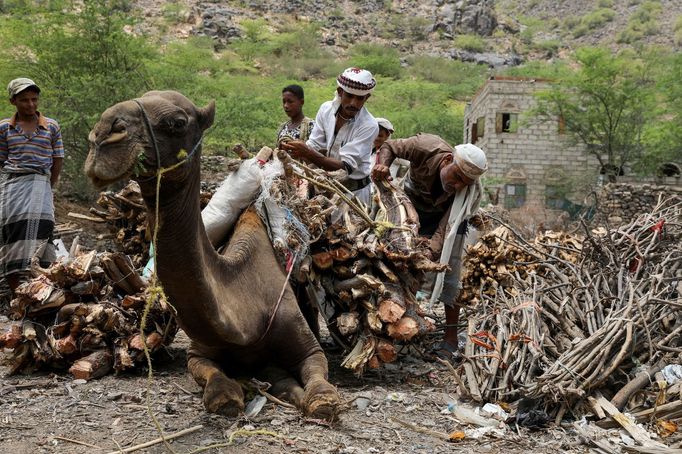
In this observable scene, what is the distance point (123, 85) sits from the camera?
19.8 m

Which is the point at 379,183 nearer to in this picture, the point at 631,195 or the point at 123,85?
the point at 123,85

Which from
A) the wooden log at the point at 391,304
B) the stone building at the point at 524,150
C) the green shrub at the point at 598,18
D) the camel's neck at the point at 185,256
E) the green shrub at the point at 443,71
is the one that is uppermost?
the green shrub at the point at 598,18

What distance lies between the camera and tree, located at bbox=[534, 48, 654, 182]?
29.9 m

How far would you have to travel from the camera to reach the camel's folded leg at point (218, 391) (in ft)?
13.3

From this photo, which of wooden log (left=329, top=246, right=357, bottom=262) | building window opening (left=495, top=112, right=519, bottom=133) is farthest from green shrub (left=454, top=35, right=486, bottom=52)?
wooden log (left=329, top=246, right=357, bottom=262)

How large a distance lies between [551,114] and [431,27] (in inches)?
2246

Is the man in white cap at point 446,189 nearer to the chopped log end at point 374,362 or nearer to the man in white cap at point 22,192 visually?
the chopped log end at point 374,362

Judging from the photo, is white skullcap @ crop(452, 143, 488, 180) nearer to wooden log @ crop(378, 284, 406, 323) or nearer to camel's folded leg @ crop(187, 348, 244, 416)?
wooden log @ crop(378, 284, 406, 323)

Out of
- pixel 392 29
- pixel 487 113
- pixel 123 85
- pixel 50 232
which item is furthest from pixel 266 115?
pixel 392 29

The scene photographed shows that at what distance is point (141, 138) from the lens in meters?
3.11

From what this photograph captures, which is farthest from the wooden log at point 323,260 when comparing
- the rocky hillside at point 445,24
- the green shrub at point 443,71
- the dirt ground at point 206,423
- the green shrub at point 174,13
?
the green shrub at point 174,13

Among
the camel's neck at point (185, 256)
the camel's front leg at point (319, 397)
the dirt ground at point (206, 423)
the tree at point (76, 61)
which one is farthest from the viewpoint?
the tree at point (76, 61)

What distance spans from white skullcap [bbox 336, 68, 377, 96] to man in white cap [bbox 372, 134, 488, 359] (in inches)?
28.9

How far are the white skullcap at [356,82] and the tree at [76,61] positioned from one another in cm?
1462
